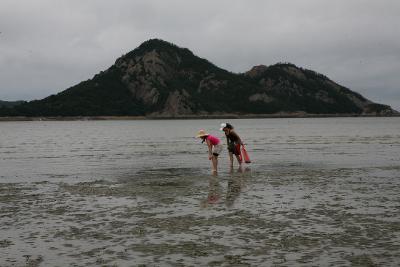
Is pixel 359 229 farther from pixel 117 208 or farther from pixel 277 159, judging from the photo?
pixel 277 159

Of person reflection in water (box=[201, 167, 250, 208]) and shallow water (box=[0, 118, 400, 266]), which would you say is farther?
person reflection in water (box=[201, 167, 250, 208])

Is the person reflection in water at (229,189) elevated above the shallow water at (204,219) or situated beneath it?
elevated above

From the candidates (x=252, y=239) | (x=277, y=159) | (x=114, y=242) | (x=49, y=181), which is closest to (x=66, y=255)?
(x=114, y=242)

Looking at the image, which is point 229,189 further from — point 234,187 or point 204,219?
point 204,219

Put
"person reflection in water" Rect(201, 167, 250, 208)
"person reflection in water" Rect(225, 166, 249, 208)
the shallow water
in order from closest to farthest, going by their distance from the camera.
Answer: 1. the shallow water
2. "person reflection in water" Rect(201, 167, 250, 208)
3. "person reflection in water" Rect(225, 166, 249, 208)

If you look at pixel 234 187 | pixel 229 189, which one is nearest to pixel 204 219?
pixel 229 189

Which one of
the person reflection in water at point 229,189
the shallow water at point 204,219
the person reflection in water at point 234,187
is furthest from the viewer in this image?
the person reflection in water at point 234,187

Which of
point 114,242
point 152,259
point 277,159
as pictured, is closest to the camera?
point 152,259

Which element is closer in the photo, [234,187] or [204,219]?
[204,219]

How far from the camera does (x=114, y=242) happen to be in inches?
412

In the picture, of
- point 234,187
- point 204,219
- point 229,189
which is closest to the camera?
point 204,219

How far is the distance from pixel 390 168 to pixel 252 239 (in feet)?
51.9

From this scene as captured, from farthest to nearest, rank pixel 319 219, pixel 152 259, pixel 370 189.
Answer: pixel 370 189, pixel 319 219, pixel 152 259

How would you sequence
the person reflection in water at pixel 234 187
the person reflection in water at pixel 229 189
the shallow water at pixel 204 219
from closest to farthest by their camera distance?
1. the shallow water at pixel 204 219
2. the person reflection in water at pixel 229 189
3. the person reflection in water at pixel 234 187
